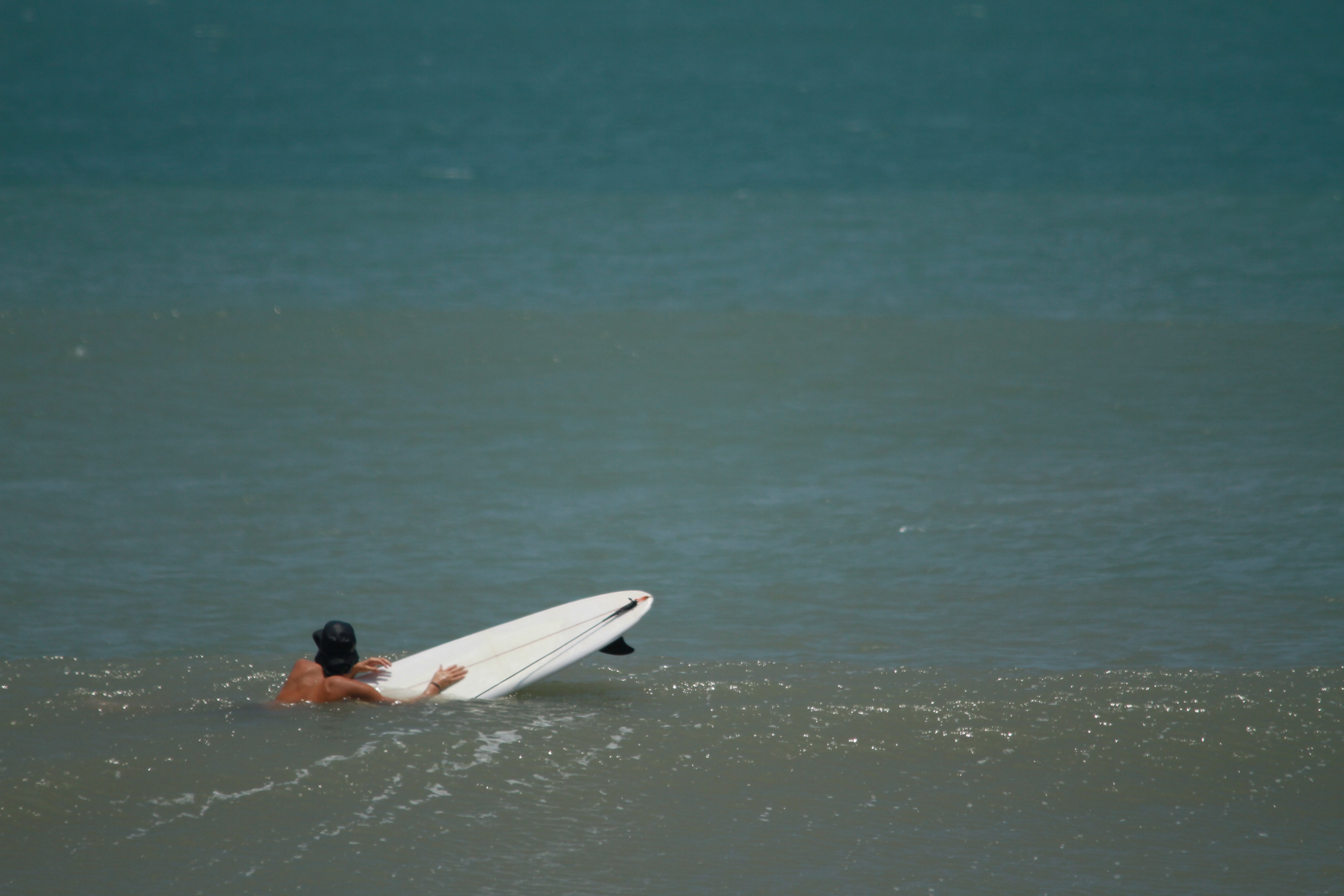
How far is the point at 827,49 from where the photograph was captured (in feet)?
203

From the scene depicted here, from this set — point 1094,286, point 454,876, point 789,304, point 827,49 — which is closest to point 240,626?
point 454,876

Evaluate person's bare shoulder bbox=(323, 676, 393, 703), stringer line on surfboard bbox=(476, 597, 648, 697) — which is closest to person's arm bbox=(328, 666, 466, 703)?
person's bare shoulder bbox=(323, 676, 393, 703)

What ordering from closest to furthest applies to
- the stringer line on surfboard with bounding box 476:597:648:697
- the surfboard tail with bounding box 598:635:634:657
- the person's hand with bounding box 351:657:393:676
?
the person's hand with bounding box 351:657:393:676
the stringer line on surfboard with bounding box 476:597:648:697
the surfboard tail with bounding box 598:635:634:657

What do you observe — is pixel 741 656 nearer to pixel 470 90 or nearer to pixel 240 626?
pixel 240 626

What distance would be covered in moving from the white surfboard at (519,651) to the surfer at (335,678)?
61mm

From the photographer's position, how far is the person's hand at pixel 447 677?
25.0ft

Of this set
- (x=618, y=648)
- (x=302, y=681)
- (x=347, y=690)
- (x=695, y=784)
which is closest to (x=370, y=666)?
(x=347, y=690)

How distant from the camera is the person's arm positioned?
745 cm

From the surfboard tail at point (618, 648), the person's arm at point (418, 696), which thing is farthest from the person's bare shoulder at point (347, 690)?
the surfboard tail at point (618, 648)

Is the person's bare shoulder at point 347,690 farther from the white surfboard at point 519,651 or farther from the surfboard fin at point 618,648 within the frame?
the surfboard fin at point 618,648

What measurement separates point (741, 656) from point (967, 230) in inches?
703

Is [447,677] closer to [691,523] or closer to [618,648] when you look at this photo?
[618,648]

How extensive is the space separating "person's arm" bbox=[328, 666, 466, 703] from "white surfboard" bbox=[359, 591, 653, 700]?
2cm

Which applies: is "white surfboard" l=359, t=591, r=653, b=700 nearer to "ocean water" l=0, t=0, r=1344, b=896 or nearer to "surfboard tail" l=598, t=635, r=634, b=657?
"surfboard tail" l=598, t=635, r=634, b=657
